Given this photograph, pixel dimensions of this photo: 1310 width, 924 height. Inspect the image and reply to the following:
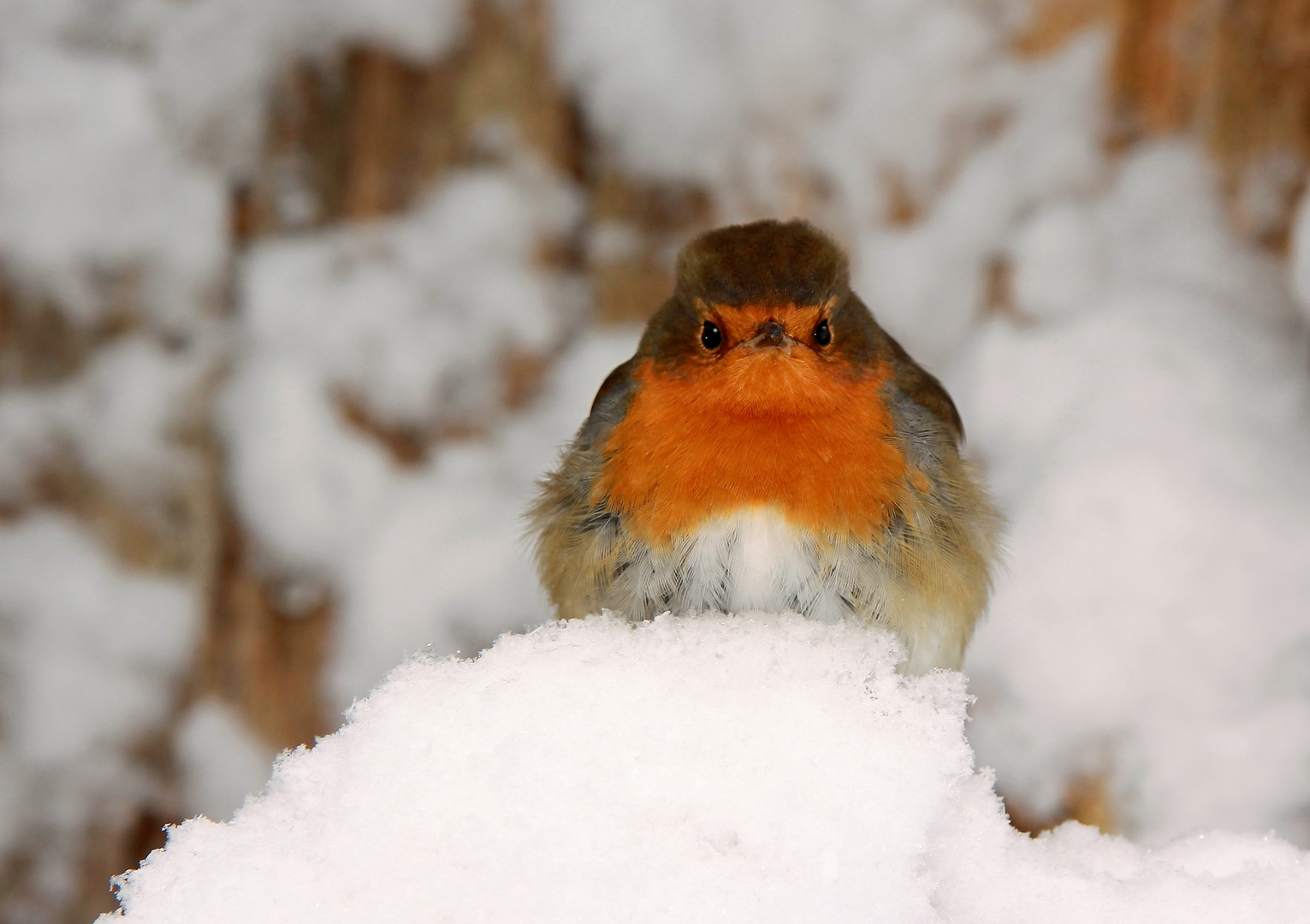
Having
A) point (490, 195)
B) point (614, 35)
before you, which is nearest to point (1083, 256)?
point (614, 35)

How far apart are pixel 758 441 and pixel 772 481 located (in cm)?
7

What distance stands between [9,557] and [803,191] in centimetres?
231

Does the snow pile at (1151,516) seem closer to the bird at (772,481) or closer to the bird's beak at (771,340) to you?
the bird at (772,481)

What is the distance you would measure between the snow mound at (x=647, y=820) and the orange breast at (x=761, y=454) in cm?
43

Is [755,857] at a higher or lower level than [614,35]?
lower

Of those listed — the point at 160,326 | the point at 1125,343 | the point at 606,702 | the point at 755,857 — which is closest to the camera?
the point at 755,857

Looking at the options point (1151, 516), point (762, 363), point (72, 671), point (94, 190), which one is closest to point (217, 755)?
point (72, 671)

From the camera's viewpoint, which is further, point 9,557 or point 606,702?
point 9,557

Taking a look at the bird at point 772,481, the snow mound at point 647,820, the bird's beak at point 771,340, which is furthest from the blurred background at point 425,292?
the snow mound at point 647,820

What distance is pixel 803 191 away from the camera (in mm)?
2713

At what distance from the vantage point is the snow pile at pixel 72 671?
8.48 ft

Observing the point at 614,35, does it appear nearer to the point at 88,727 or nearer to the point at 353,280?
the point at 353,280

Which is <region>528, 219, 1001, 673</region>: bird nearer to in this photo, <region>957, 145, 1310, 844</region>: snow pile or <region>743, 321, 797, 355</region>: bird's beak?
<region>743, 321, 797, 355</region>: bird's beak

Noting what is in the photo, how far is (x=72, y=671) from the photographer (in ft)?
8.61
